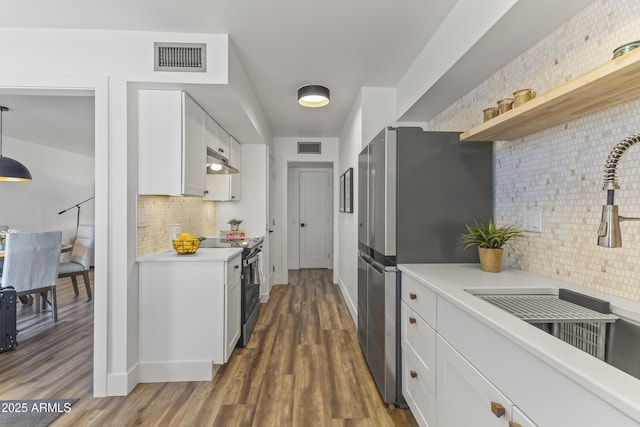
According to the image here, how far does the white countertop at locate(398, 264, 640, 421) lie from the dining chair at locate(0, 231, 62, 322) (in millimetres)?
3604

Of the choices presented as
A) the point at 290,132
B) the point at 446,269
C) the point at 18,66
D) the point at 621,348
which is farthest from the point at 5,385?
the point at 290,132

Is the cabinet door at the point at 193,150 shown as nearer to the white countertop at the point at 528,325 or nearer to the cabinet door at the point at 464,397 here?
the white countertop at the point at 528,325

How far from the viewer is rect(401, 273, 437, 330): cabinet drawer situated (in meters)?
1.49

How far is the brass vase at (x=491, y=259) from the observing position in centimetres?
168

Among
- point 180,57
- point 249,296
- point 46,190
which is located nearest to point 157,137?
point 180,57

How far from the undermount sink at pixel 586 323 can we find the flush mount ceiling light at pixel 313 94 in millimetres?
2320

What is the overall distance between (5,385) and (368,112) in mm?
3552

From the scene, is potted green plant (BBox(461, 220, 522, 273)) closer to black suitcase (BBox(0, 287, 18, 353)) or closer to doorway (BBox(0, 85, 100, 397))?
doorway (BBox(0, 85, 100, 397))

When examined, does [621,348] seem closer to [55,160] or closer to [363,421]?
[363,421]

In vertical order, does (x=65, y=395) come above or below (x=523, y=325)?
below

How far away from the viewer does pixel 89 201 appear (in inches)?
251

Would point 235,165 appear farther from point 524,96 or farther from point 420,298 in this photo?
point 524,96

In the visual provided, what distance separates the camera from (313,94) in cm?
302

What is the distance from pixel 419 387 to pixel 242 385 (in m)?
1.25
